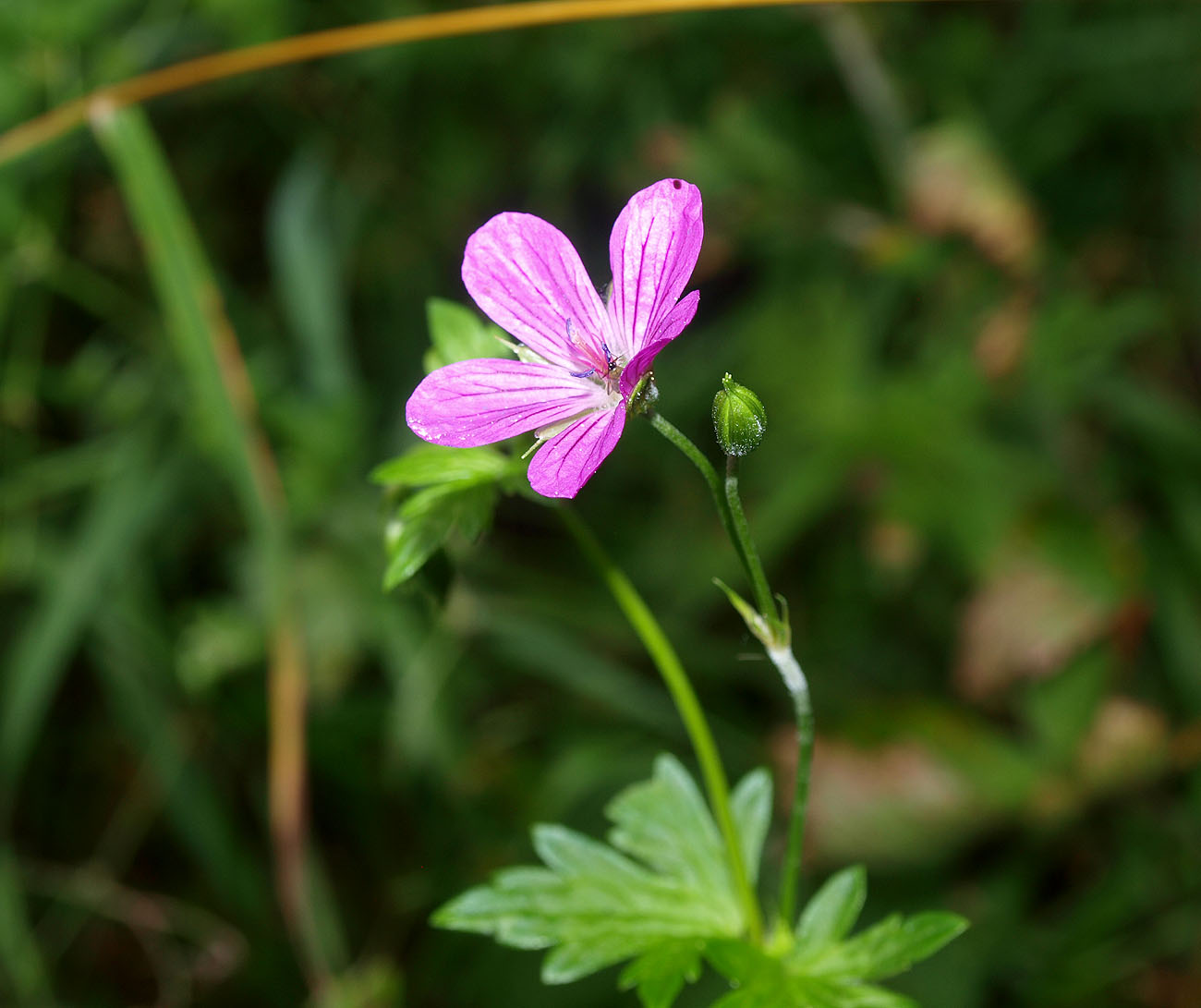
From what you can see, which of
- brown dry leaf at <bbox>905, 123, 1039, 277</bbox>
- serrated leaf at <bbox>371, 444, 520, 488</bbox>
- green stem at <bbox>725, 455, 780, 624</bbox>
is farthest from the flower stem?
brown dry leaf at <bbox>905, 123, 1039, 277</bbox>

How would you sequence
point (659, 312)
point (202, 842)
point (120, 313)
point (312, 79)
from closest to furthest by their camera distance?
point (659, 312) < point (202, 842) < point (120, 313) < point (312, 79)

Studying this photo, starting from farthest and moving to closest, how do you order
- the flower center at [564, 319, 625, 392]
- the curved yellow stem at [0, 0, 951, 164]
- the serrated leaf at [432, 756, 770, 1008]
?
the curved yellow stem at [0, 0, 951, 164] → the serrated leaf at [432, 756, 770, 1008] → the flower center at [564, 319, 625, 392]

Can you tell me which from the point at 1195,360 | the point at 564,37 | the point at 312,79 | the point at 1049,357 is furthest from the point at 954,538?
the point at 312,79

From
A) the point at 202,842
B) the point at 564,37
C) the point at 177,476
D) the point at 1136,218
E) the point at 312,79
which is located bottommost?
the point at 202,842

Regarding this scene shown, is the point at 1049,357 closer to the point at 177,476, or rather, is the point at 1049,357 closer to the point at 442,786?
the point at 442,786

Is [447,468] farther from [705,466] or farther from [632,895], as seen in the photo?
[632,895]

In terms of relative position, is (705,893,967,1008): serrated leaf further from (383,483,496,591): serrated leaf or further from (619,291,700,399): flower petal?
(619,291,700,399): flower petal
